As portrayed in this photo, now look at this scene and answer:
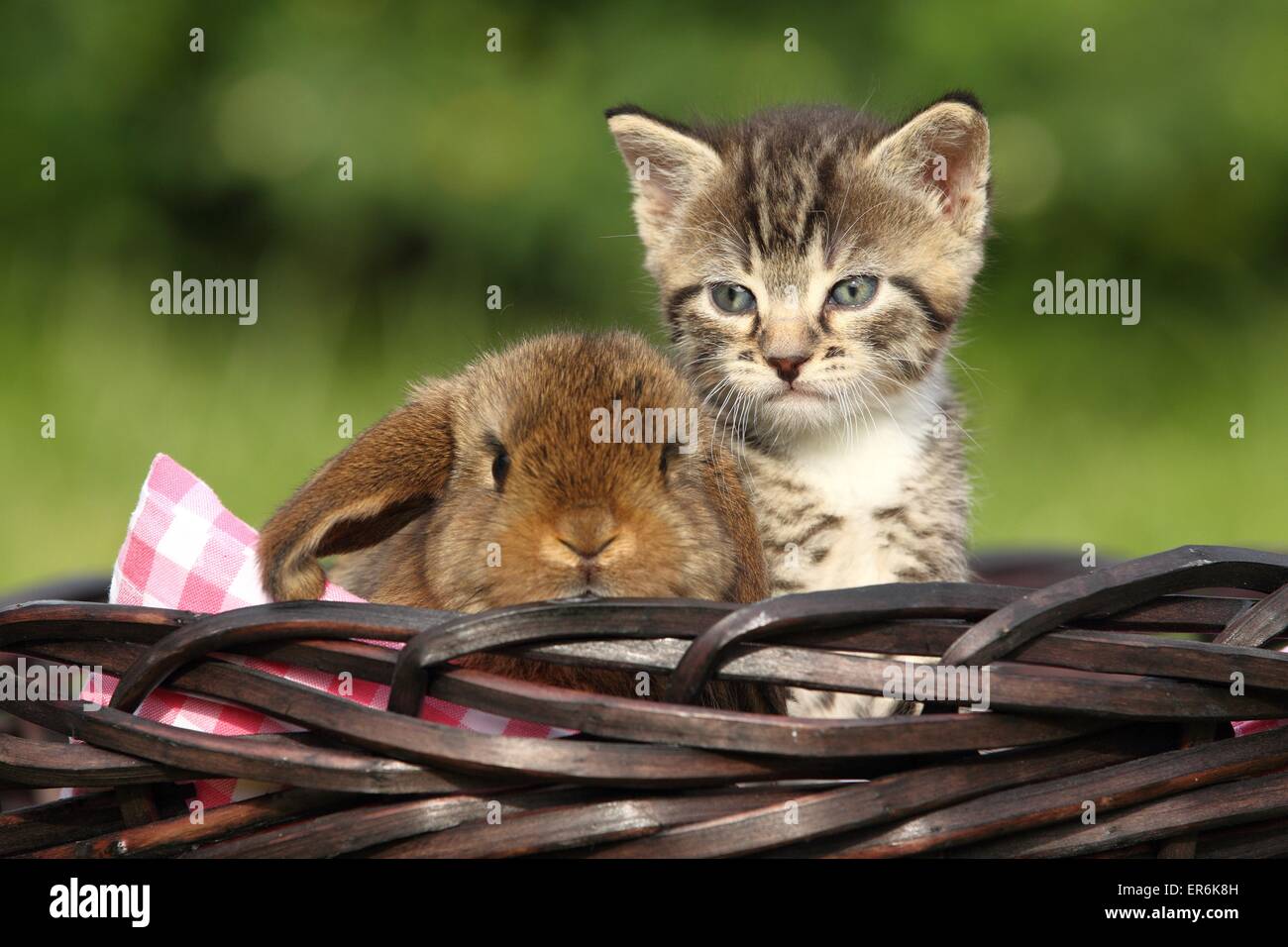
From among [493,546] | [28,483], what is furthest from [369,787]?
[28,483]

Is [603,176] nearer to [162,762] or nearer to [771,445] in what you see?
[771,445]

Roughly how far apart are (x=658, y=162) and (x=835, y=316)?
0.47 meters

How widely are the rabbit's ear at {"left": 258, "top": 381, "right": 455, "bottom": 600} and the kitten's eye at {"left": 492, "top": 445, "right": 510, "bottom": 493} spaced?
93 mm

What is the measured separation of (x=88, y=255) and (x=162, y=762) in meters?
3.17

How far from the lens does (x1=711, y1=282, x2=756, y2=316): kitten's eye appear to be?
7.45 ft

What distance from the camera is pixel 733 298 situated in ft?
7.51

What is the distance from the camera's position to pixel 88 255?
13.8 feet

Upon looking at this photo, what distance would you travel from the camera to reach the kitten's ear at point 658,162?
7.77 ft
